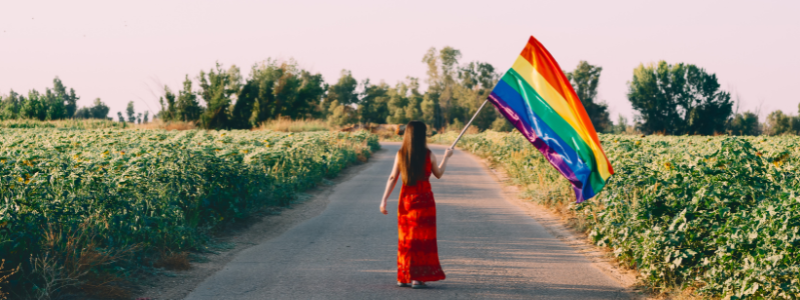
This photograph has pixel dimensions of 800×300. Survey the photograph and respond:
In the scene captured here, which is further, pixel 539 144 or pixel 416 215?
pixel 539 144

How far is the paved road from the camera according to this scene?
545 centimetres

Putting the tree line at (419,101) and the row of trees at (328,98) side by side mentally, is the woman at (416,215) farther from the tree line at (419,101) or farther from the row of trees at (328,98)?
the row of trees at (328,98)

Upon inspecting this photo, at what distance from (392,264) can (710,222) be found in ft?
10.7

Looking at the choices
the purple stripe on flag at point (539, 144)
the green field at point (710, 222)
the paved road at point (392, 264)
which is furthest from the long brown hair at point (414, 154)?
the green field at point (710, 222)

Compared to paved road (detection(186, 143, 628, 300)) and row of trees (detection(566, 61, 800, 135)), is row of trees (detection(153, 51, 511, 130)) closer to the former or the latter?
row of trees (detection(566, 61, 800, 135))

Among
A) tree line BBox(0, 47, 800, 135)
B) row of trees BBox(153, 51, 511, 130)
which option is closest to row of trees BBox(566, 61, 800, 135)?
tree line BBox(0, 47, 800, 135)

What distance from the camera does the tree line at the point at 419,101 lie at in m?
41.0

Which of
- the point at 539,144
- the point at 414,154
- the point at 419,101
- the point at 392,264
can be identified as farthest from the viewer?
the point at 419,101

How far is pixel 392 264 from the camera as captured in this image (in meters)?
6.58

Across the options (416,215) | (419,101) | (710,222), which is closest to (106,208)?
(416,215)

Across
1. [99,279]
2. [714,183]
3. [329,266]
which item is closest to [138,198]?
[99,279]

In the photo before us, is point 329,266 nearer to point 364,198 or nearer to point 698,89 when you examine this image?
point 364,198

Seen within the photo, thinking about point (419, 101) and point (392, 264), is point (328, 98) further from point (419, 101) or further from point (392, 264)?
point (392, 264)

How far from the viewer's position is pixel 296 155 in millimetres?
14570
